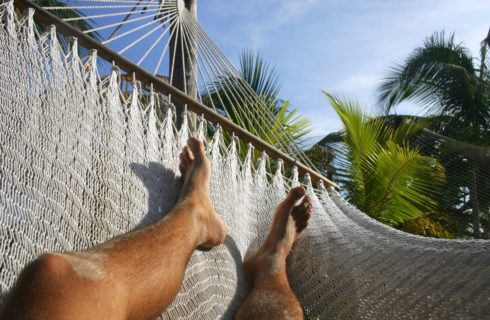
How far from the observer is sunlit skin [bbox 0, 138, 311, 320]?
0.67m

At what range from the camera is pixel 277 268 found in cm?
140

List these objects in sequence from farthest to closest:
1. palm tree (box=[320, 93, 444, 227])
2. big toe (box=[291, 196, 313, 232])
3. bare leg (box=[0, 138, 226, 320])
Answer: palm tree (box=[320, 93, 444, 227]) < big toe (box=[291, 196, 313, 232]) < bare leg (box=[0, 138, 226, 320])

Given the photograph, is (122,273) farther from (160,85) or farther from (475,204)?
(475,204)

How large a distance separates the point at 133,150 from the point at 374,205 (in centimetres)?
322

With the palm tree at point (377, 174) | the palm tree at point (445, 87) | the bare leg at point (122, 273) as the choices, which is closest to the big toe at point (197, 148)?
the bare leg at point (122, 273)

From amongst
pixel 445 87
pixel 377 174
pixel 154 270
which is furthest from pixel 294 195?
pixel 445 87

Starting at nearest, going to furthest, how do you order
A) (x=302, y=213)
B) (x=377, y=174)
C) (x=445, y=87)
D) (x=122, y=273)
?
(x=122, y=273)
(x=302, y=213)
(x=377, y=174)
(x=445, y=87)

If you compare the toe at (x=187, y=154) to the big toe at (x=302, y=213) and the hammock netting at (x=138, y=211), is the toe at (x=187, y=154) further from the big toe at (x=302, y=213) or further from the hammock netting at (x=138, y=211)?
the big toe at (x=302, y=213)

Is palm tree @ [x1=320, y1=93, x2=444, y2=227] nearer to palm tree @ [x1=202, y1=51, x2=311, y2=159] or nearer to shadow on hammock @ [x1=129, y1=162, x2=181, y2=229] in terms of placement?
palm tree @ [x1=202, y1=51, x2=311, y2=159]

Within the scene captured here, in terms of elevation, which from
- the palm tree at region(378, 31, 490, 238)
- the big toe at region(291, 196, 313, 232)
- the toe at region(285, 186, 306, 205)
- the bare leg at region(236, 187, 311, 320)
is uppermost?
the palm tree at region(378, 31, 490, 238)

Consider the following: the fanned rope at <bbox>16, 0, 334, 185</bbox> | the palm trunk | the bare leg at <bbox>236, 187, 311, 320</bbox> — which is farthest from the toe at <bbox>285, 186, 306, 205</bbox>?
the palm trunk

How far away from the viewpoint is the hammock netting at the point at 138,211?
989 mm

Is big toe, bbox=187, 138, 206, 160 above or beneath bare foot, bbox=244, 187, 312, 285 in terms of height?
above

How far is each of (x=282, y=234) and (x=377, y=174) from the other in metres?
2.90
